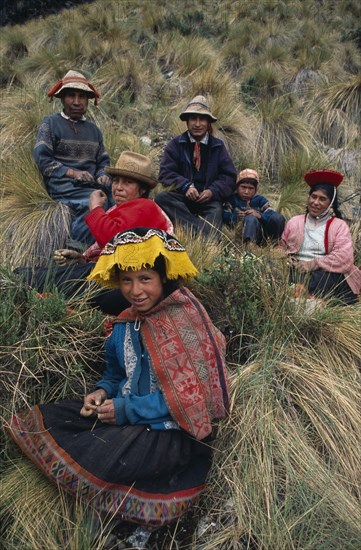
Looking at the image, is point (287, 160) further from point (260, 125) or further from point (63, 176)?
point (63, 176)

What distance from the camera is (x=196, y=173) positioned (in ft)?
16.3

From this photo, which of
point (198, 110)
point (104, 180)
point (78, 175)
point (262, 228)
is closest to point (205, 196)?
point (262, 228)

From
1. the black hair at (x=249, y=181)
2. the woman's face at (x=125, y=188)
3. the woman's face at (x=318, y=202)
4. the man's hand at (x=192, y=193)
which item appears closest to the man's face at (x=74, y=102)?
the man's hand at (x=192, y=193)

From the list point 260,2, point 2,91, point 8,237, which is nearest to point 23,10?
point 260,2

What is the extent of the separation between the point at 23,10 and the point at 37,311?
13416mm

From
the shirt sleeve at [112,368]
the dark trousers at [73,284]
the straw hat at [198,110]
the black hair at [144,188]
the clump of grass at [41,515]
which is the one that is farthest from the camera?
the straw hat at [198,110]

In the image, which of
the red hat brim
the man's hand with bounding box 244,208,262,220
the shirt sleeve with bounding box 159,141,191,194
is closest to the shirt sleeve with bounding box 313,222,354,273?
the red hat brim

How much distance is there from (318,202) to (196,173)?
4.71 feet

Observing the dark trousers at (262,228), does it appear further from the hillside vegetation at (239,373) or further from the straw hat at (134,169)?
the straw hat at (134,169)

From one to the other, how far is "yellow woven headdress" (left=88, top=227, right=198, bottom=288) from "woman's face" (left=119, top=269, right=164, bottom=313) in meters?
0.05

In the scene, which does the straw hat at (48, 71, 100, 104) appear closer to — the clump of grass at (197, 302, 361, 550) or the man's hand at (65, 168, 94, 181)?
the man's hand at (65, 168, 94, 181)

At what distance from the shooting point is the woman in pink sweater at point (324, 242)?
388 cm

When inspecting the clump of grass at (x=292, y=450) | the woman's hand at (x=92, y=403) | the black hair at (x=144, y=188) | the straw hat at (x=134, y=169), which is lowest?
the clump of grass at (x=292, y=450)

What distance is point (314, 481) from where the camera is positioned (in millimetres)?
2113
